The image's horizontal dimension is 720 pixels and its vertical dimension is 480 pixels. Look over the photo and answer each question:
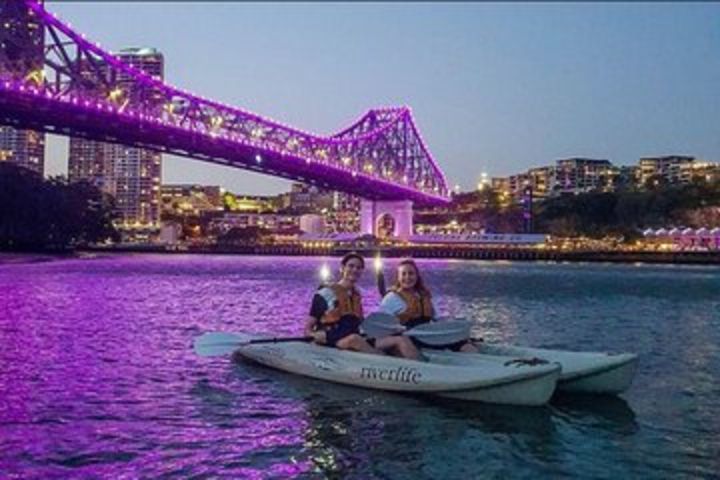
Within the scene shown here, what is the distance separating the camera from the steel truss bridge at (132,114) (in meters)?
56.2

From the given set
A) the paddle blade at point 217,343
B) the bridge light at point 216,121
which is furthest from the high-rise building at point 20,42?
the paddle blade at point 217,343

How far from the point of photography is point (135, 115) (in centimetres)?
6200

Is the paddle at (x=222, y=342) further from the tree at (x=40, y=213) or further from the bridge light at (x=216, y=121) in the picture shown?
the tree at (x=40, y=213)

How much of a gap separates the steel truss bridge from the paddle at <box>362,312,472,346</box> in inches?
1771

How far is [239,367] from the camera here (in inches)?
580

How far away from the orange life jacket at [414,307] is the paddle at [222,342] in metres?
2.54

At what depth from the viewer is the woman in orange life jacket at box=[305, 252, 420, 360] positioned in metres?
12.0

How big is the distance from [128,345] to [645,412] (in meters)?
10.8

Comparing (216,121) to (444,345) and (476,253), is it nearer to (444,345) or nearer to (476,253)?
(476,253)

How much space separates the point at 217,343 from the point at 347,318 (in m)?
3.25

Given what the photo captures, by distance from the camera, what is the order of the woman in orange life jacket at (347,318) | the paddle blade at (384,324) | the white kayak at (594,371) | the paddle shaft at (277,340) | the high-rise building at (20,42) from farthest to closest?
the high-rise building at (20,42), the paddle shaft at (277,340), the woman in orange life jacket at (347,318), the paddle blade at (384,324), the white kayak at (594,371)

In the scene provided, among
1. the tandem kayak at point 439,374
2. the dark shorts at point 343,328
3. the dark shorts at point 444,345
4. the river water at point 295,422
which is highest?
the dark shorts at point 343,328

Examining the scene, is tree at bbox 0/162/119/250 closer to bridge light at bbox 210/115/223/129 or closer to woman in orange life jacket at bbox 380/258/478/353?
bridge light at bbox 210/115/223/129

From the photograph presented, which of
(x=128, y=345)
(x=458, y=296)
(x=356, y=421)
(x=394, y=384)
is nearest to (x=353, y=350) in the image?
(x=394, y=384)
